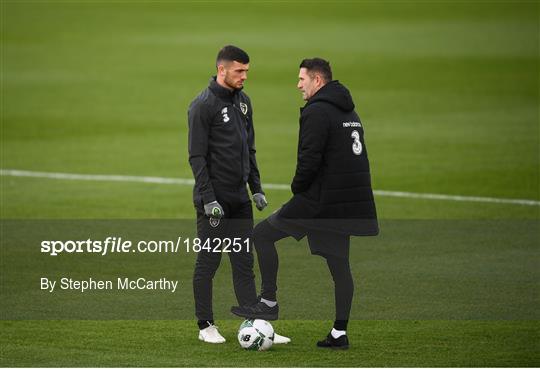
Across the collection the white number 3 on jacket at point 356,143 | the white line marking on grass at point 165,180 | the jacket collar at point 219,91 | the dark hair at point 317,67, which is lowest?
the white line marking on grass at point 165,180

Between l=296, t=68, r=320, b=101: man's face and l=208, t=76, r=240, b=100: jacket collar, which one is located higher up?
l=296, t=68, r=320, b=101: man's face

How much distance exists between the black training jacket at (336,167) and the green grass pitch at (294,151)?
3.67 ft

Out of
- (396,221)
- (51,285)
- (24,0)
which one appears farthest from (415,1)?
(51,285)

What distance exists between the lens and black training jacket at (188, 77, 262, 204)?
11.1m

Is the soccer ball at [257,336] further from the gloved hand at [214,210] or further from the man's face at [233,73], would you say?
the man's face at [233,73]

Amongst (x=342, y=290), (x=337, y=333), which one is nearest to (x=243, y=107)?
(x=342, y=290)

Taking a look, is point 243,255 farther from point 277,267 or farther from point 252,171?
point 252,171

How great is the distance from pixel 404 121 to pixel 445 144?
140 inches

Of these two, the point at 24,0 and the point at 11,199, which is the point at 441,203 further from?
the point at 24,0

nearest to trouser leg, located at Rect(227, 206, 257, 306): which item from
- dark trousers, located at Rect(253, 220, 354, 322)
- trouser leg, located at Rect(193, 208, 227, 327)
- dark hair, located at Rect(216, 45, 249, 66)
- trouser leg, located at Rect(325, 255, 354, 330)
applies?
trouser leg, located at Rect(193, 208, 227, 327)

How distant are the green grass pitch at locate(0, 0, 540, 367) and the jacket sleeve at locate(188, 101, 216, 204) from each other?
1.33 m

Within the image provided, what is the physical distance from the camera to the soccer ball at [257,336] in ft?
36.1

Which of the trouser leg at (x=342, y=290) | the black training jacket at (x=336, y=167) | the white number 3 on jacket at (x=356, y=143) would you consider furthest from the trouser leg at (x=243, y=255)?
the white number 3 on jacket at (x=356, y=143)

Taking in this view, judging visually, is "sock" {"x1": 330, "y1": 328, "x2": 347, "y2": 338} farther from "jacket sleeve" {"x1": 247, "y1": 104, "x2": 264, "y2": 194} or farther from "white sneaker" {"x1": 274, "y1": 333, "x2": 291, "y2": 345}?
"jacket sleeve" {"x1": 247, "y1": 104, "x2": 264, "y2": 194}
